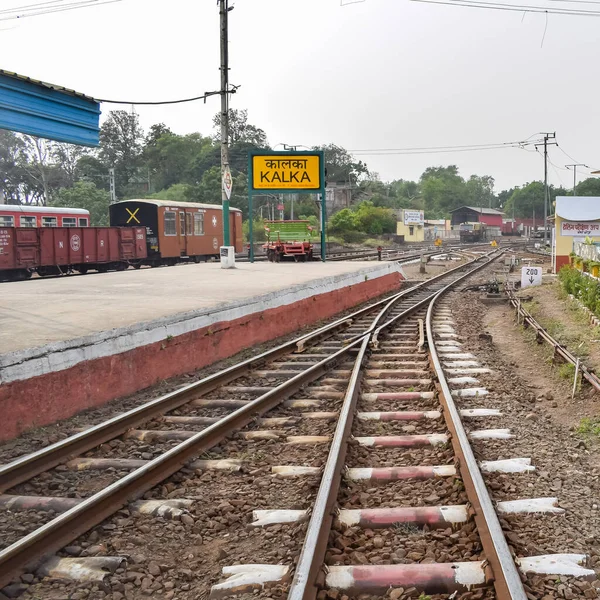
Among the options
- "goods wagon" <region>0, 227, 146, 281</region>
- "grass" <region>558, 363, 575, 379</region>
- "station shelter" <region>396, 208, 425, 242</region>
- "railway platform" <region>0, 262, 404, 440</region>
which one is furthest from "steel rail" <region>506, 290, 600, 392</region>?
"station shelter" <region>396, 208, 425, 242</region>

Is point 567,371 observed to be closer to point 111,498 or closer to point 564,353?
point 564,353

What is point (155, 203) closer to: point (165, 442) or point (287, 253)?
point (287, 253)

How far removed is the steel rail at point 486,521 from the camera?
307 cm

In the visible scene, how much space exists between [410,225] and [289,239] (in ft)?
167

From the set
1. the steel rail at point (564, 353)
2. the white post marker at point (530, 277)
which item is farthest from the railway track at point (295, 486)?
Answer: the white post marker at point (530, 277)

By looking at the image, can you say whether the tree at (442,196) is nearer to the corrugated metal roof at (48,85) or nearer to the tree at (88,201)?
the tree at (88,201)

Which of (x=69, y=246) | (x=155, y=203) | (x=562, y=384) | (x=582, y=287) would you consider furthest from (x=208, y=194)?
(x=562, y=384)

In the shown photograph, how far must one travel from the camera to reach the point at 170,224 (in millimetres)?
28844

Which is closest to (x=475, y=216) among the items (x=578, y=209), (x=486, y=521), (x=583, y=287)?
(x=578, y=209)

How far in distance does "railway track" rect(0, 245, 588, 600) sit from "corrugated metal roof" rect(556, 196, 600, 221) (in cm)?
2466

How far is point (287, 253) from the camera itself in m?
27.0

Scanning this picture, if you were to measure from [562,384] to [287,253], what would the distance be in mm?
19170

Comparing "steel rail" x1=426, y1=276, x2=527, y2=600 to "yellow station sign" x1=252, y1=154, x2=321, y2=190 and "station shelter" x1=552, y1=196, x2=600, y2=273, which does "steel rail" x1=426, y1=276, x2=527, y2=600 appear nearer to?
"yellow station sign" x1=252, y1=154, x2=321, y2=190

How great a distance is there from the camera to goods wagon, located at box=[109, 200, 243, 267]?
28109 millimetres
